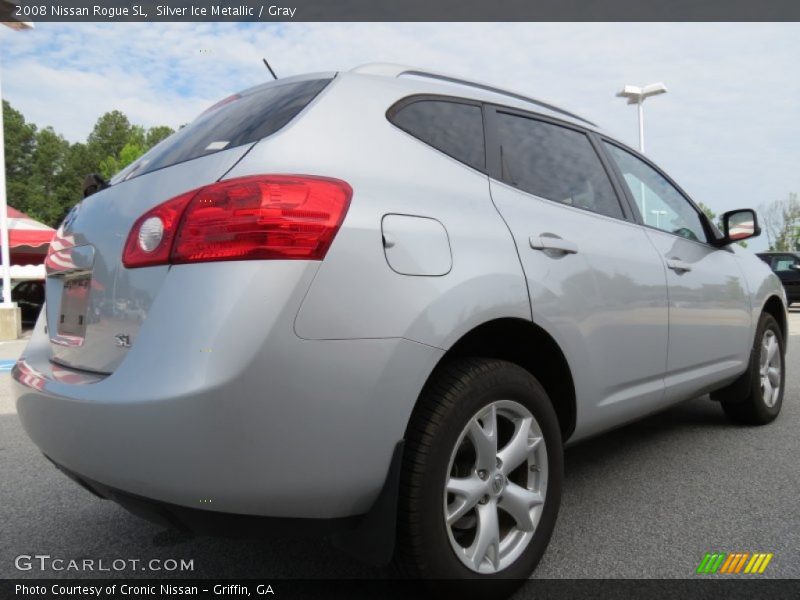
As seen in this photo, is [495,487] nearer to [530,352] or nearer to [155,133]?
[530,352]

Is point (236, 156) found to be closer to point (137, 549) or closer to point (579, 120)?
point (137, 549)

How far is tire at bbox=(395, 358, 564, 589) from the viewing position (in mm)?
1682

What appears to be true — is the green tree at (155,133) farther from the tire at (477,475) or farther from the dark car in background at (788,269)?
the tire at (477,475)

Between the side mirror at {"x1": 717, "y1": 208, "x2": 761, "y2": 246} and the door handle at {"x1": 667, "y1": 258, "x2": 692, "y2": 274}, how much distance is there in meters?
0.66

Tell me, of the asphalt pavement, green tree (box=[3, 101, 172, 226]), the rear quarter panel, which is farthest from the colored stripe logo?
green tree (box=[3, 101, 172, 226])

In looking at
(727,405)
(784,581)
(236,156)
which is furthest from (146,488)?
(727,405)

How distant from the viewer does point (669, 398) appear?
296 cm

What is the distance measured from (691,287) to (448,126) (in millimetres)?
1672

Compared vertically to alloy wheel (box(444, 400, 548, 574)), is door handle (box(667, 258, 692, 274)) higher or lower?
higher

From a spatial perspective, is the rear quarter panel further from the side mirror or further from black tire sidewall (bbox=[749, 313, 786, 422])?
black tire sidewall (bbox=[749, 313, 786, 422])

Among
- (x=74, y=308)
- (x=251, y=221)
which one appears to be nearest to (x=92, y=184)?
(x=74, y=308)

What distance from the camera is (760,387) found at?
13.1 feet

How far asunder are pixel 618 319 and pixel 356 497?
136cm
